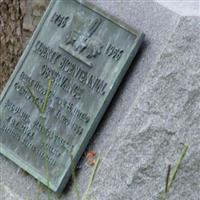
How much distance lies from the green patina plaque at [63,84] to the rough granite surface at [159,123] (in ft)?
0.44

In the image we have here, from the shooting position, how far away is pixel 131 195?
3.31m

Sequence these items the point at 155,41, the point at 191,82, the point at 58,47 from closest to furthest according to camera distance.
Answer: the point at 191,82 → the point at 155,41 → the point at 58,47

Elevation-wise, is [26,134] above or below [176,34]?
below

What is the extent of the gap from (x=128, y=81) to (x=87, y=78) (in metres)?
0.21

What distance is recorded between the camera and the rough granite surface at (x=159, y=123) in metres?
3.22

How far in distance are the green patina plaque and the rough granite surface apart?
13cm

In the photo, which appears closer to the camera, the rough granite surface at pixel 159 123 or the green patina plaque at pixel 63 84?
the rough granite surface at pixel 159 123

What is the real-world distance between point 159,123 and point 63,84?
659 mm

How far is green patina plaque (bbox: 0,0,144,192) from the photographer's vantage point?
3.61 meters

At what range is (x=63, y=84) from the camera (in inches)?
147

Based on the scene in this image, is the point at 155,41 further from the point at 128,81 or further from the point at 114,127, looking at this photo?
the point at 114,127

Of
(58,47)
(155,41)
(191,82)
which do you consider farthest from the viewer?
(58,47)

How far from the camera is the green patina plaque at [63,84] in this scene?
3605 millimetres

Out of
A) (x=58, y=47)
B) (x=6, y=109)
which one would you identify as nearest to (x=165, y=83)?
(x=58, y=47)
